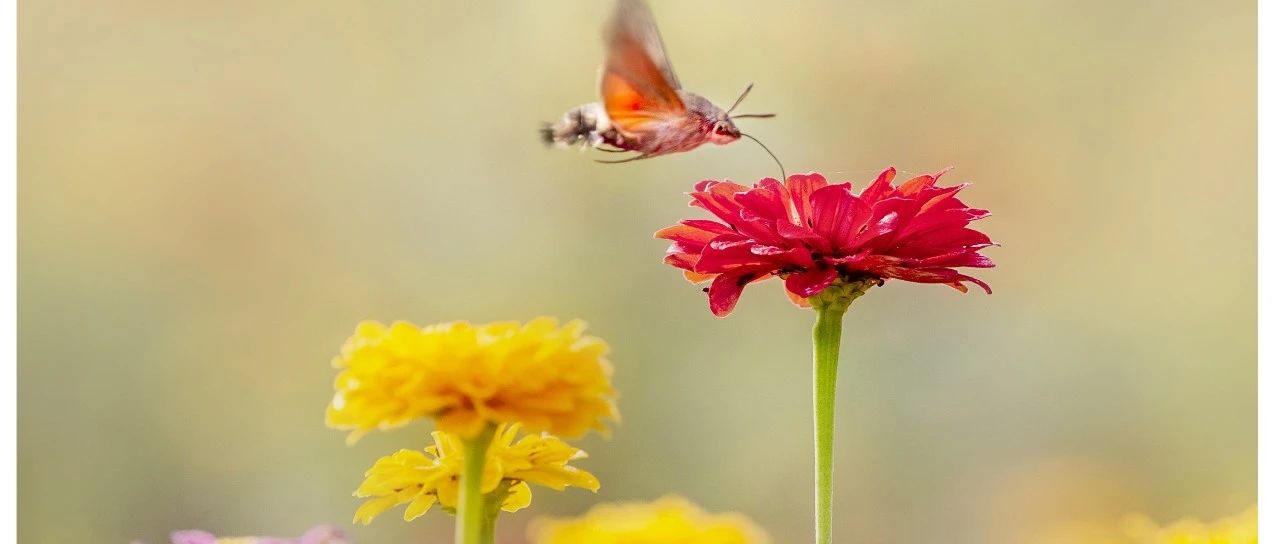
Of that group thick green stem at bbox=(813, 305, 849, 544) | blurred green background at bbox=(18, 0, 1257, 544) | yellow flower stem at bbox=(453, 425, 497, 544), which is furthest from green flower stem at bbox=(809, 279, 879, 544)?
blurred green background at bbox=(18, 0, 1257, 544)

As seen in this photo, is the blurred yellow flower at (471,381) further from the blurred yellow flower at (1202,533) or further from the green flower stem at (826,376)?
the blurred yellow flower at (1202,533)

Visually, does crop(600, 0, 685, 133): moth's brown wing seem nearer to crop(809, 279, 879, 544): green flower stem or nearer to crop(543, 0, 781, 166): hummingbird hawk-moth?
crop(543, 0, 781, 166): hummingbird hawk-moth

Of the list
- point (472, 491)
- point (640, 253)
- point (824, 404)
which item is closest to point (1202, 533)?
point (824, 404)

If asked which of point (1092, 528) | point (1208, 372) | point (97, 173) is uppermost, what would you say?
point (97, 173)

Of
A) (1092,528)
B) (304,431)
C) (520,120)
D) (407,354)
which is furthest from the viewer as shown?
(520,120)

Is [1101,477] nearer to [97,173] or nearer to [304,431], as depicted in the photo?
[304,431]

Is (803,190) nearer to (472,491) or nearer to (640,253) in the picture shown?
(472,491)

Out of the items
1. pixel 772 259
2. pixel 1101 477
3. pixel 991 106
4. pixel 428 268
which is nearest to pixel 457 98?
pixel 428 268
